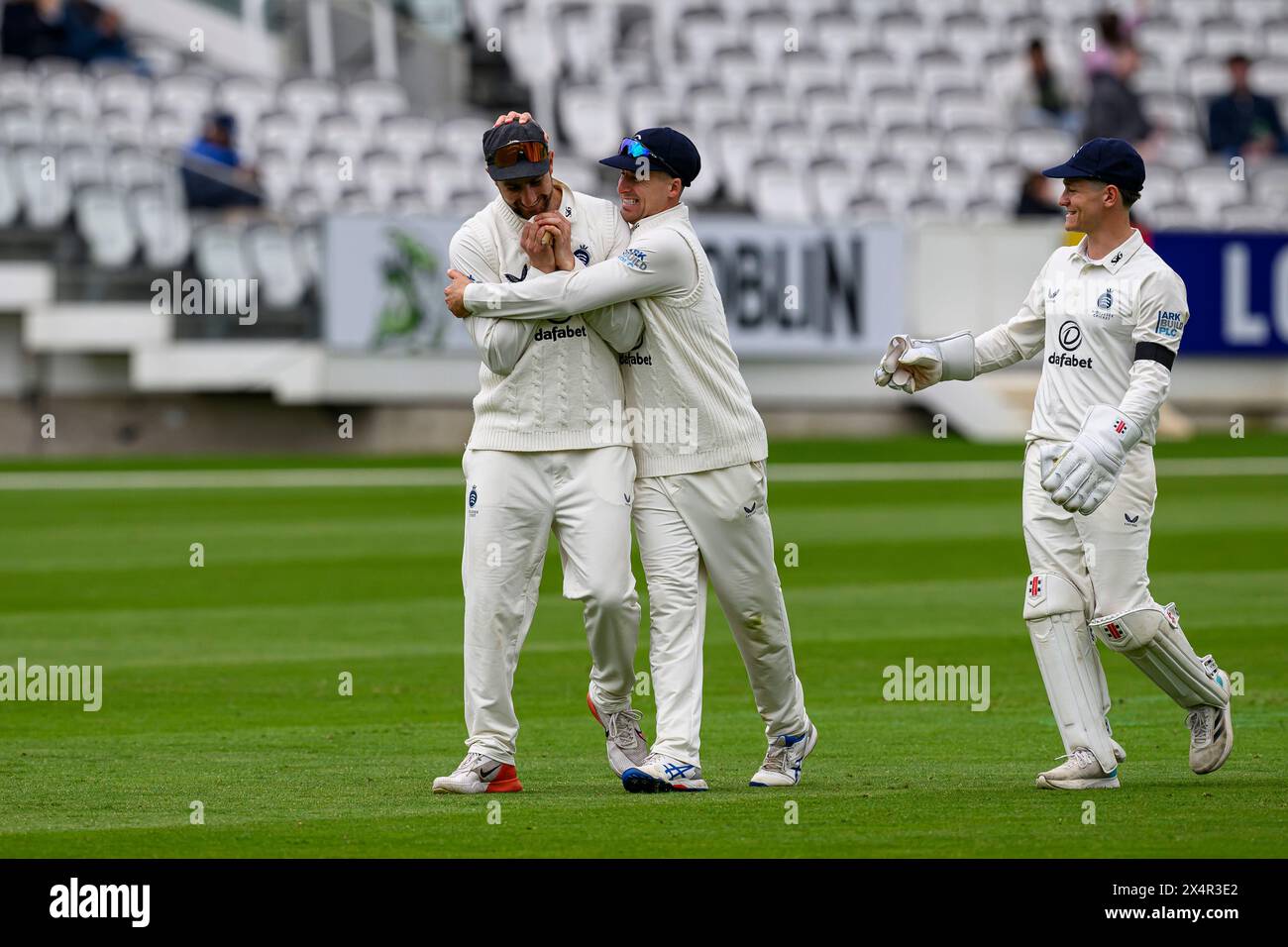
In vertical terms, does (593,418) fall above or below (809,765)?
above

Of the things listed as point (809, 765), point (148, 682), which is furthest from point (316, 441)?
point (809, 765)

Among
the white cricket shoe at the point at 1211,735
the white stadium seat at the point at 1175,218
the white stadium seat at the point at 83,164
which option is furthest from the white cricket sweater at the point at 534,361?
the white stadium seat at the point at 1175,218

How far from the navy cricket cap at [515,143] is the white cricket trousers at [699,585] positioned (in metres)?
1.14

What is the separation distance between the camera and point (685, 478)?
7.57 metres

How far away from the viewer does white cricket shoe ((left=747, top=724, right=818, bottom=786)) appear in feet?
25.1

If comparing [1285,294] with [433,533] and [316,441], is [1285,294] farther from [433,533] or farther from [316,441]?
[433,533]

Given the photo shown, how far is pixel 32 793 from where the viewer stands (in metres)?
7.46

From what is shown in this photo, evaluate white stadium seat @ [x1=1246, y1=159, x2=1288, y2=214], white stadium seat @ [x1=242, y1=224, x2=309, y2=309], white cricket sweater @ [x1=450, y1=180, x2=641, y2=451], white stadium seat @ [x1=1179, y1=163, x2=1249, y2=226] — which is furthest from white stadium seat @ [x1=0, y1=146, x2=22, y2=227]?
white cricket sweater @ [x1=450, y1=180, x2=641, y2=451]

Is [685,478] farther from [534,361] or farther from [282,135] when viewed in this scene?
[282,135]

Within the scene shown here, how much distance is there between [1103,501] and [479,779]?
2304mm

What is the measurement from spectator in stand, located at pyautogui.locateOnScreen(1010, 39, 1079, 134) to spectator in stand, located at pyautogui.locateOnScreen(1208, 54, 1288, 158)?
1.93 meters

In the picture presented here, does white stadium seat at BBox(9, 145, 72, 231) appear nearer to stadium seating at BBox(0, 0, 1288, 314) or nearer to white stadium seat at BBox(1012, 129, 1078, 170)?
stadium seating at BBox(0, 0, 1288, 314)

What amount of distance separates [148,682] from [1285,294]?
1836 cm
